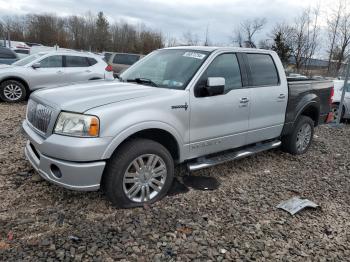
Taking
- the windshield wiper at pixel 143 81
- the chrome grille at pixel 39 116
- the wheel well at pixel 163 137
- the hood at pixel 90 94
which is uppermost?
the windshield wiper at pixel 143 81

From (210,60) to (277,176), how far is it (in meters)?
2.12

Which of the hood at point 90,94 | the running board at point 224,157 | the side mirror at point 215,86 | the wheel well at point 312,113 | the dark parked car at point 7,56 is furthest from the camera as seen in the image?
the dark parked car at point 7,56

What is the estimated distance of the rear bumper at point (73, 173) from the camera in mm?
3213

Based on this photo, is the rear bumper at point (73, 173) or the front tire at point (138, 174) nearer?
the rear bumper at point (73, 173)

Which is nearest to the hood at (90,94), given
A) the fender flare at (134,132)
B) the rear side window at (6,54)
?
the fender flare at (134,132)

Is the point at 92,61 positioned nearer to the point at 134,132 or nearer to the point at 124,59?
the point at 124,59

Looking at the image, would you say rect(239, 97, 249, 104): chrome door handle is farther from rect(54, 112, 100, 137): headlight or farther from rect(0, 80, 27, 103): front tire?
rect(0, 80, 27, 103): front tire

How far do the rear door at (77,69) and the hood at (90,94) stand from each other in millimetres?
6462

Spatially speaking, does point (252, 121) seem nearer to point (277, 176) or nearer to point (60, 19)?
point (277, 176)

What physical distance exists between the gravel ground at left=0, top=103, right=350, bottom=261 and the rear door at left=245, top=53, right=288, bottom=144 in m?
0.73

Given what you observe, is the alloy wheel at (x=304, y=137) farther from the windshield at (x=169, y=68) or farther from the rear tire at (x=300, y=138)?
the windshield at (x=169, y=68)

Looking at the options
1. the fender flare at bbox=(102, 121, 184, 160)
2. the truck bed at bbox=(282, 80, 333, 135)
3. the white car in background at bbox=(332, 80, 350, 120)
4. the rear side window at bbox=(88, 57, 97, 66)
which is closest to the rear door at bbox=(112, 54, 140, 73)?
the rear side window at bbox=(88, 57, 97, 66)

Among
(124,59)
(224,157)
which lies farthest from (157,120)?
(124,59)

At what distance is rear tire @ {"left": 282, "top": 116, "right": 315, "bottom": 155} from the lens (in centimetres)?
589
